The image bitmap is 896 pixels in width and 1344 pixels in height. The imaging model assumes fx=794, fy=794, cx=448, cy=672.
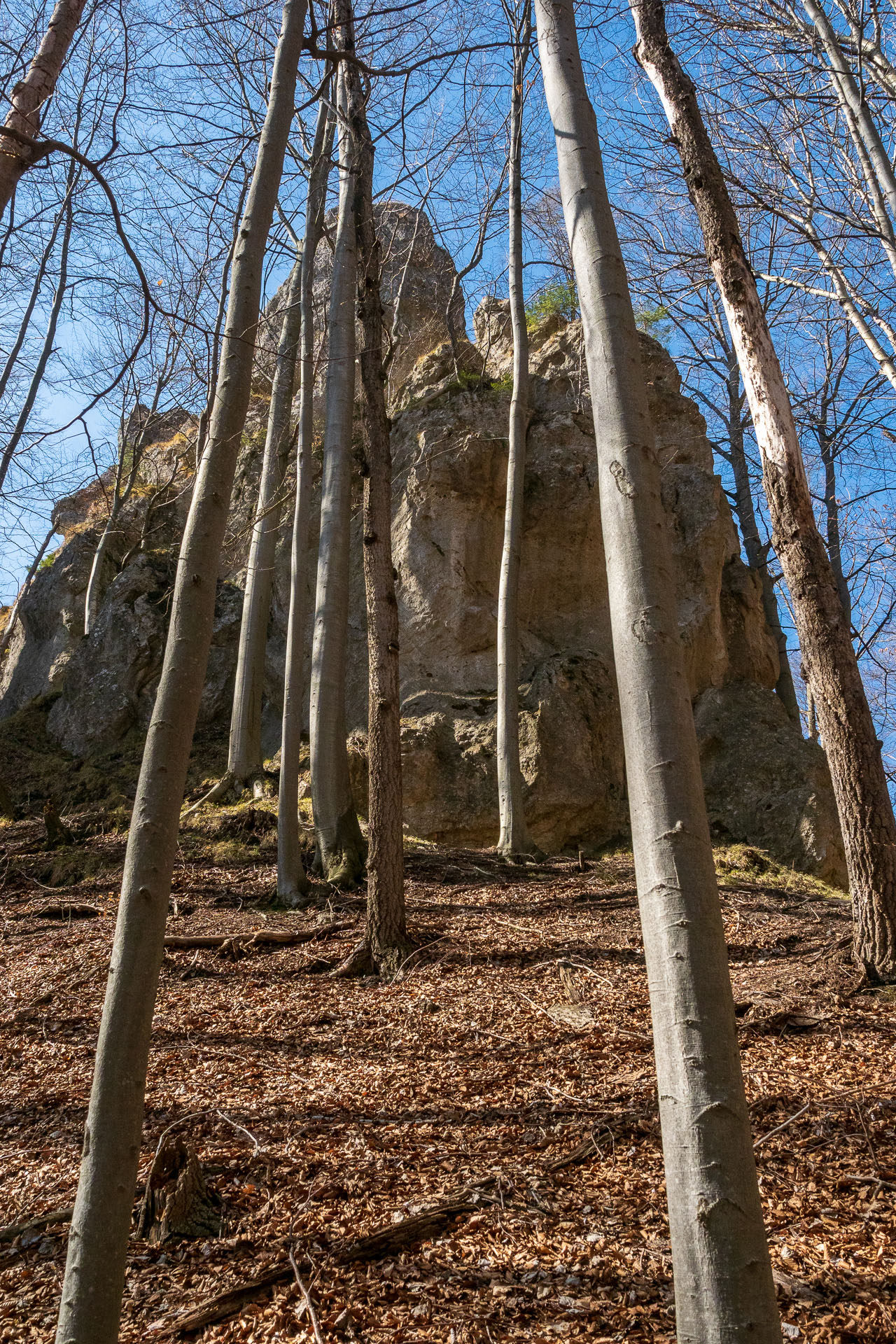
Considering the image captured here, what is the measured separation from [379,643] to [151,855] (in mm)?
4210

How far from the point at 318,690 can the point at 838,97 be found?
8.07 meters

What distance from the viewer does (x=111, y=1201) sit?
2.00 meters

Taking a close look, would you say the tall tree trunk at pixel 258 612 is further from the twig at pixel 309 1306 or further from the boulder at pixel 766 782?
the twig at pixel 309 1306

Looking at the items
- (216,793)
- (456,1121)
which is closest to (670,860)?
(456,1121)

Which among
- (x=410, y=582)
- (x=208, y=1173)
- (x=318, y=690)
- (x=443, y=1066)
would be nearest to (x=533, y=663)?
Answer: (x=410, y=582)

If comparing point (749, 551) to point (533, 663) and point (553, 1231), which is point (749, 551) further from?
point (553, 1231)

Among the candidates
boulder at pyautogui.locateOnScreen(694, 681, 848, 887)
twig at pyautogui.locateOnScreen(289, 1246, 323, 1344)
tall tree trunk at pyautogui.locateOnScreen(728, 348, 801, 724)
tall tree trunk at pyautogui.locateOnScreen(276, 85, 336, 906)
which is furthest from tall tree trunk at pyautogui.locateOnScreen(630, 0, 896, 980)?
tall tree trunk at pyautogui.locateOnScreen(728, 348, 801, 724)

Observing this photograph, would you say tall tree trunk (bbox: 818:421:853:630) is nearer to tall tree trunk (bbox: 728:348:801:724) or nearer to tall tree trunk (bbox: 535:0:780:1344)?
tall tree trunk (bbox: 728:348:801:724)

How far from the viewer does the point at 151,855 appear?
7.38 ft

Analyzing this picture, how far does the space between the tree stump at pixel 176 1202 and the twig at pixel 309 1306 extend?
42 cm

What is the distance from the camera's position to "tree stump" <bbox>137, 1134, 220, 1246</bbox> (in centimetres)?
289

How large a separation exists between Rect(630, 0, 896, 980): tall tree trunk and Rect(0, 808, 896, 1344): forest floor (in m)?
0.66

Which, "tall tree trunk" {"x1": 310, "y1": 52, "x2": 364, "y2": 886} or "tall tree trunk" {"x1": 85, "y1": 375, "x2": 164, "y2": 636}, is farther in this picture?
"tall tree trunk" {"x1": 85, "y1": 375, "x2": 164, "y2": 636}

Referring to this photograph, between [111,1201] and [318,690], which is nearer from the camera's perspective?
[111,1201]
